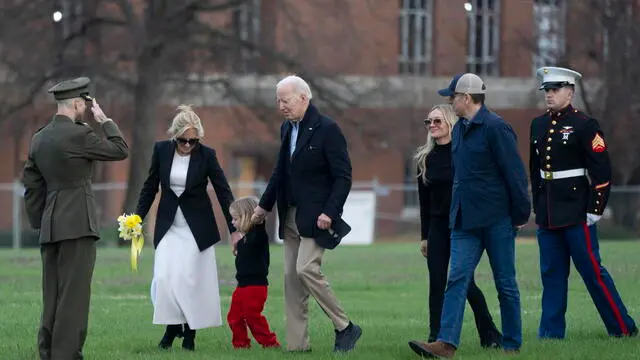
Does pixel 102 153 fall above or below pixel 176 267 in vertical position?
above

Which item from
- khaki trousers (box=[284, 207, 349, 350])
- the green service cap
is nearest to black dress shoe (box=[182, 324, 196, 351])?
khaki trousers (box=[284, 207, 349, 350])

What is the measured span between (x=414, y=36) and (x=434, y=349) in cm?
3922

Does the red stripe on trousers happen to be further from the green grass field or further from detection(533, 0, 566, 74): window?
detection(533, 0, 566, 74): window

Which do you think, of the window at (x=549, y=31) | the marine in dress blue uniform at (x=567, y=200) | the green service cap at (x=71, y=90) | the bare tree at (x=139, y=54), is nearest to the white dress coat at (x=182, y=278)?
the green service cap at (x=71, y=90)

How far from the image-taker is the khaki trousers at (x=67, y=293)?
1054 cm

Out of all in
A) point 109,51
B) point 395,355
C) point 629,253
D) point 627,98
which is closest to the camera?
point 395,355

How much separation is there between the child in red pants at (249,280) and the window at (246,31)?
24688 millimetres

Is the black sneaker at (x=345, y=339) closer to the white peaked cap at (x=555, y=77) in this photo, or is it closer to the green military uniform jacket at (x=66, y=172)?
the green military uniform jacket at (x=66, y=172)

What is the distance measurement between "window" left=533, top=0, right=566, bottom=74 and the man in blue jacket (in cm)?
3024

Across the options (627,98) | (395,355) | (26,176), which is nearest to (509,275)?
(395,355)

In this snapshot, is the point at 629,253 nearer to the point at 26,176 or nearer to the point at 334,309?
the point at 334,309

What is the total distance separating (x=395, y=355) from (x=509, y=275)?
1060 mm

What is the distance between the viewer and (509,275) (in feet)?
36.4

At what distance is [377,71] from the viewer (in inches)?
1816
